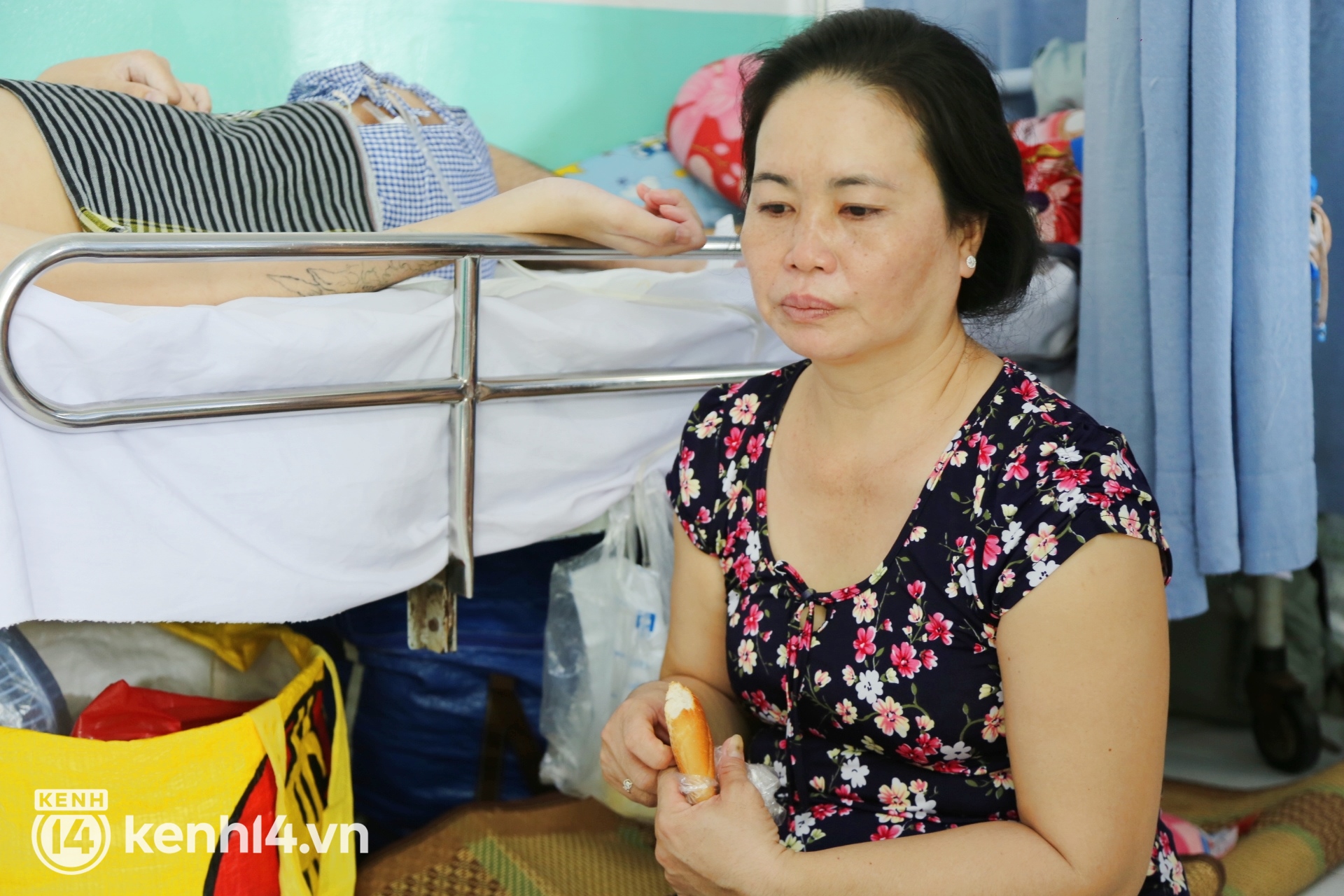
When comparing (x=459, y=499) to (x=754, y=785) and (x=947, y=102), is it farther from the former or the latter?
(x=947, y=102)

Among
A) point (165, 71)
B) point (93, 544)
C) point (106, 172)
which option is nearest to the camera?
point (93, 544)

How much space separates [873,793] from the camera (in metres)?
1.00

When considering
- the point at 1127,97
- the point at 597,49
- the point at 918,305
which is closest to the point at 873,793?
the point at 918,305

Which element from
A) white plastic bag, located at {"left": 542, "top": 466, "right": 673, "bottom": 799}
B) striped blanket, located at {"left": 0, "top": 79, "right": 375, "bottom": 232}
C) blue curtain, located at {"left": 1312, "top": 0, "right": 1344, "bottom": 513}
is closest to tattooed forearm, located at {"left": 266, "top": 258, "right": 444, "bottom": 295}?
striped blanket, located at {"left": 0, "top": 79, "right": 375, "bottom": 232}

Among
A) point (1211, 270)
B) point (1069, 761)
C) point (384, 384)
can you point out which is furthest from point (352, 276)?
point (1211, 270)

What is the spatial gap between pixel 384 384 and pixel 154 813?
0.49 metres

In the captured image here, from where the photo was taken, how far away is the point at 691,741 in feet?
3.14

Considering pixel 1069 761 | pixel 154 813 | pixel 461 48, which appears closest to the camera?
pixel 1069 761

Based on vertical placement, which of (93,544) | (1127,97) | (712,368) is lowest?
(93,544)

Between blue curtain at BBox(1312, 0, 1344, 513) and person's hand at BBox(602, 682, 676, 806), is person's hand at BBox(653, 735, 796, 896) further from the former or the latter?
blue curtain at BBox(1312, 0, 1344, 513)

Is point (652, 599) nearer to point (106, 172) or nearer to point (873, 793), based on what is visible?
A: point (873, 793)

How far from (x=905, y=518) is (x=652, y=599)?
1.78ft

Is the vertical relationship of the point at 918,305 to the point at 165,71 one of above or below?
below

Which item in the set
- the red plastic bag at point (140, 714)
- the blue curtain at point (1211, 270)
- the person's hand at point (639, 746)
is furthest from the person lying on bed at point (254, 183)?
the blue curtain at point (1211, 270)
